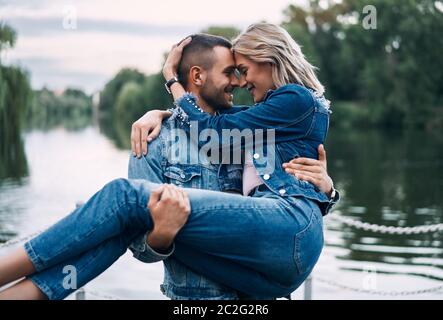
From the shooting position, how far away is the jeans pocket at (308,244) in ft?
9.20

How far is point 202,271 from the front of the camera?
286cm

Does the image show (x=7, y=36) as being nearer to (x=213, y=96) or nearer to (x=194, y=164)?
(x=213, y=96)

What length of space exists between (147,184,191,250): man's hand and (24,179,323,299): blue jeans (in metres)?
0.03

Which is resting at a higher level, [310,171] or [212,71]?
[212,71]

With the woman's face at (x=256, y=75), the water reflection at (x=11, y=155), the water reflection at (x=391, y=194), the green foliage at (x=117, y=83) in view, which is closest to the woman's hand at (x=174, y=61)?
the woman's face at (x=256, y=75)

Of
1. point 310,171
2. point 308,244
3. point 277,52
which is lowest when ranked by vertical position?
point 308,244

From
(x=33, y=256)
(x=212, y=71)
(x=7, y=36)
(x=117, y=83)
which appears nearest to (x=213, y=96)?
(x=212, y=71)

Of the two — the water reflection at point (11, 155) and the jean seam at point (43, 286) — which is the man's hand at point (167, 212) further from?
the water reflection at point (11, 155)

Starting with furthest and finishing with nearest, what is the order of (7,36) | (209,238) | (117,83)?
(117,83), (7,36), (209,238)

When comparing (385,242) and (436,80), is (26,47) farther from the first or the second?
(436,80)

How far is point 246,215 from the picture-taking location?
107 inches

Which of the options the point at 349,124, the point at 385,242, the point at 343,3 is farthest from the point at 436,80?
the point at 385,242

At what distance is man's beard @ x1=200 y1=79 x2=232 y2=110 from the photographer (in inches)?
131

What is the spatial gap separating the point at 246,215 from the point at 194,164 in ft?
1.54
